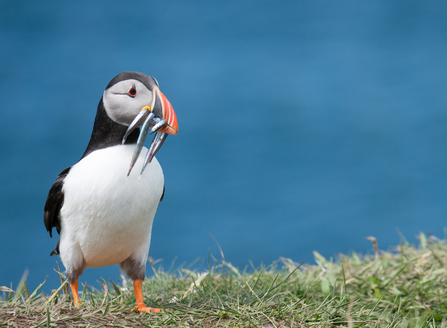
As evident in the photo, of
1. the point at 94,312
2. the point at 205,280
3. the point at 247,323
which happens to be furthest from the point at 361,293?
the point at 94,312

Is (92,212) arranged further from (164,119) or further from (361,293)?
(361,293)

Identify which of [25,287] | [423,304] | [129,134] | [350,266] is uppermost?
[129,134]

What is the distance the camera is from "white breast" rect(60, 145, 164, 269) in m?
1.90

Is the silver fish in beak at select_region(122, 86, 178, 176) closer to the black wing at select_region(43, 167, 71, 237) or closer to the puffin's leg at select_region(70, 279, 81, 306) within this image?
the black wing at select_region(43, 167, 71, 237)

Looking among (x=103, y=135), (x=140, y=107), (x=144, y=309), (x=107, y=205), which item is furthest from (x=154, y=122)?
(x=144, y=309)

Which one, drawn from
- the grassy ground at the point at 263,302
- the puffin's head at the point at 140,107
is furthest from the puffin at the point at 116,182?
the grassy ground at the point at 263,302

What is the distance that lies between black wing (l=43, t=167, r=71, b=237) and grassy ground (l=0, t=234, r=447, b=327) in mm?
300

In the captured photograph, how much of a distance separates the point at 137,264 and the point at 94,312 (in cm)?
40

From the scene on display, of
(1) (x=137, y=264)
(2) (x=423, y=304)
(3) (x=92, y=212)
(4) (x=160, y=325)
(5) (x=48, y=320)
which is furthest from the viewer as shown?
(2) (x=423, y=304)

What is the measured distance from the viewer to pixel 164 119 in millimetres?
1819

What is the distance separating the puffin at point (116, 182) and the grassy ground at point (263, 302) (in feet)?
0.47

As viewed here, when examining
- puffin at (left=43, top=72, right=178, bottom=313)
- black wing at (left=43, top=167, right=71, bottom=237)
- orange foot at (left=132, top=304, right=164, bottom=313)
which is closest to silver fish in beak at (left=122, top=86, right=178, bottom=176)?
puffin at (left=43, top=72, right=178, bottom=313)

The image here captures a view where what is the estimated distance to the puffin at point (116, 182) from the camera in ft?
6.13

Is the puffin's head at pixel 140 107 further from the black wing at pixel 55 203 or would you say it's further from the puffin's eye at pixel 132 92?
the black wing at pixel 55 203
